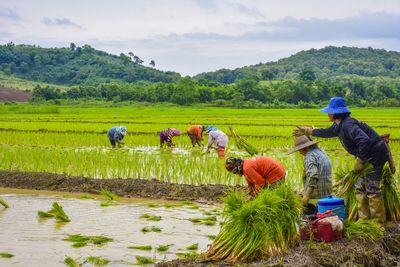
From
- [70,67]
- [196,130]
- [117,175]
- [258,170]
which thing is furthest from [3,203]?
[70,67]

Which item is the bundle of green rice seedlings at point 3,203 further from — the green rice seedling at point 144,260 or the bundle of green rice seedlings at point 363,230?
the bundle of green rice seedlings at point 363,230

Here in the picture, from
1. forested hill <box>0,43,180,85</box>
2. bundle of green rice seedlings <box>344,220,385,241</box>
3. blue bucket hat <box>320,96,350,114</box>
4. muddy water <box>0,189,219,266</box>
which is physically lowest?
muddy water <box>0,189,219,266</box>

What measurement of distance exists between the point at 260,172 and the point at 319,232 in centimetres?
95

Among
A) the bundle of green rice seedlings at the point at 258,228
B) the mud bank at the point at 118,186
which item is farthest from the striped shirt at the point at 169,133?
the bundle of green rice seedlings at the point at 258,228

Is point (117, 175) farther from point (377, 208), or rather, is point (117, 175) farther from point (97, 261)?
point (377, 208)

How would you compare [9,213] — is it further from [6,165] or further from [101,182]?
[6,165]

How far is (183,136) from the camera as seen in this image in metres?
17.5

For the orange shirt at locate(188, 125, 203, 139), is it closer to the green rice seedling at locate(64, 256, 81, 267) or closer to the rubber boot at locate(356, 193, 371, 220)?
the rubber boot at locate(356, 193, 371, 220)

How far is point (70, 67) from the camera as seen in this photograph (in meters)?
112

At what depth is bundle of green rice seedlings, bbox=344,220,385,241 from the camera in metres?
5.19

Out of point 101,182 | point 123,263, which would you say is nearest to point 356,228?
point 123,263

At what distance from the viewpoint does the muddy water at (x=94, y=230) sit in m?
5.82

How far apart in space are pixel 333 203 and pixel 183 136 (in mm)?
12359

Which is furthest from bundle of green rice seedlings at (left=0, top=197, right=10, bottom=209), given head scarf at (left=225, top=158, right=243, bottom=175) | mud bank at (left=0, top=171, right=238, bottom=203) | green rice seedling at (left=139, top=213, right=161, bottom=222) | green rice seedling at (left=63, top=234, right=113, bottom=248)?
head scarf at (left=225, top=158, right=243, bottom=175)
